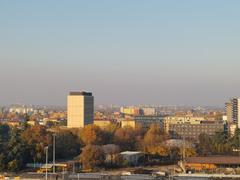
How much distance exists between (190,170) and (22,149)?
9.53 metres

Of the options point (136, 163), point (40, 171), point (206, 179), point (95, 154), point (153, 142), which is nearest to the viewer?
point (206, 179)

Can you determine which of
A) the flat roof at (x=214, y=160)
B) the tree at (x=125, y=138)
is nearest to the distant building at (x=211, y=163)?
the flat roof at (x=214, y=160)

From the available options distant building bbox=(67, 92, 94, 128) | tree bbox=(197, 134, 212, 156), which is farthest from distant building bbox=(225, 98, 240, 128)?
tree bbox=(197, 134, 212, 156)

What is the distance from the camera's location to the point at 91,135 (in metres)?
38.6

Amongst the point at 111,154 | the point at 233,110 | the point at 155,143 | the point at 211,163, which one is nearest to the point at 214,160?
the point at 211,163

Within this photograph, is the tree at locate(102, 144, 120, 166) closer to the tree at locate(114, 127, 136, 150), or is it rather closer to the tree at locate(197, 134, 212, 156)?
the tree at locate(114, 127, 136, 150)

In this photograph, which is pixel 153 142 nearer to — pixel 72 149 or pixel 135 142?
pixel 135 142

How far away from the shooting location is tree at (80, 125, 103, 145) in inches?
1505

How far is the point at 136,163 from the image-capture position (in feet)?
107

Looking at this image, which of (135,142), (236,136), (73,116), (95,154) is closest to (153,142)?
(135,142)

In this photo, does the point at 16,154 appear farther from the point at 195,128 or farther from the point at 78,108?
the point at 195,128

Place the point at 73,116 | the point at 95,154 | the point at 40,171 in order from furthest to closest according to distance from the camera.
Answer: the point at 73,116, the point at 95,154, the point at 40,171

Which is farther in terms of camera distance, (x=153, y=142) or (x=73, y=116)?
(x=73, y=116)

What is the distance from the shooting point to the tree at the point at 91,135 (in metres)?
38.2
